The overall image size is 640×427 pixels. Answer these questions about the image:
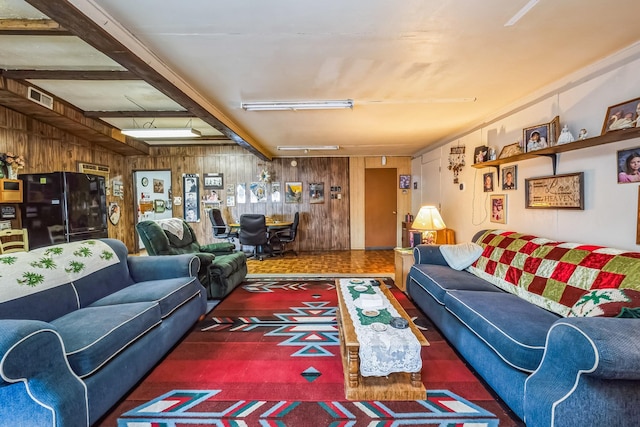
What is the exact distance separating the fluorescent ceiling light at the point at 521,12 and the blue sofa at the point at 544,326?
5.55 ft

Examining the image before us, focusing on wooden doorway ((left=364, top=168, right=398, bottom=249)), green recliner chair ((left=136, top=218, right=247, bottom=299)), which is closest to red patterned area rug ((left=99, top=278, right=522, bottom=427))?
green recliner chair ((left=136, top=218, right=247, bottom=299))

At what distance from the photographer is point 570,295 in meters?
1.96

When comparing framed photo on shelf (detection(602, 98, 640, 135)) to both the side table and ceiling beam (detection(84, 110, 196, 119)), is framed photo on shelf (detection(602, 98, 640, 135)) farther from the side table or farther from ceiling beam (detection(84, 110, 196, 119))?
ceiling beam (detection(84, 110, 196, 119))

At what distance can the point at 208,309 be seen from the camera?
10.6 ft

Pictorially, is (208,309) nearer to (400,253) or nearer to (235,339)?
(235,339)

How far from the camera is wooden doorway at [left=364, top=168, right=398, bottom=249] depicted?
296 inches

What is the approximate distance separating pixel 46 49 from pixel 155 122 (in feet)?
8.78

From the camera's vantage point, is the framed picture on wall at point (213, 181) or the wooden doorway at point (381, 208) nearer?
the framed picture on wall at point (213, 181)

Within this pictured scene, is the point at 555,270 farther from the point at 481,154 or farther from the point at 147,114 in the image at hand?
the point at 147,114

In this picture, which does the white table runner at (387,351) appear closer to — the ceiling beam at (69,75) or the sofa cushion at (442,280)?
the sofa cushion at (442,280)

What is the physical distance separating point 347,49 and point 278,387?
2466 millimetres

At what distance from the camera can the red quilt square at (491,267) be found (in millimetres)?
2816

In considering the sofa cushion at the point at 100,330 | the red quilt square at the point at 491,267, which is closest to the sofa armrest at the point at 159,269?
the sofa cushion at the point at 100,330

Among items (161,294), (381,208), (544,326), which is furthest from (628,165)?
(381,208)
